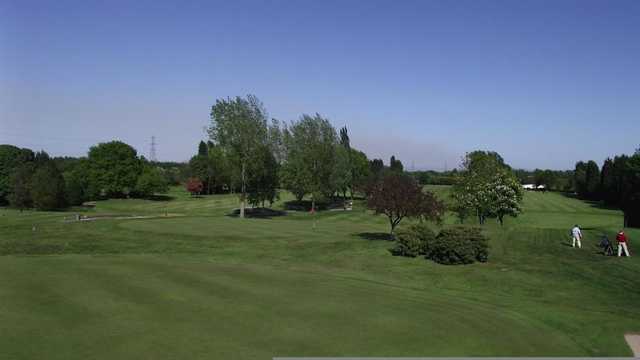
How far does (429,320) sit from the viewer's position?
53.5 feet

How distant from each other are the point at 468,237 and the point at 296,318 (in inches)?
641

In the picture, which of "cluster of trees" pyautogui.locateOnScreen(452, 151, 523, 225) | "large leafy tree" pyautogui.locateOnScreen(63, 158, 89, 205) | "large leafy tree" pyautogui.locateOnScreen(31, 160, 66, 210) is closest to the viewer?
"cluster of trees" pyautogui.locateOnScreen(452, 151, 523, 225)

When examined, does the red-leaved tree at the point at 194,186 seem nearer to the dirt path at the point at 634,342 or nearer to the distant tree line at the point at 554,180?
the distant tree line at the point at 554,180

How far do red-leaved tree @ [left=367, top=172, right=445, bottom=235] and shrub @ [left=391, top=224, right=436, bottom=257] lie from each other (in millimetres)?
3830

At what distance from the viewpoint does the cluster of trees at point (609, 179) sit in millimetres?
83500

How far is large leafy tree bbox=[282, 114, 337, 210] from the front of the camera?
85.1 m

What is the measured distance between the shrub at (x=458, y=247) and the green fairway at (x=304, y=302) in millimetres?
748

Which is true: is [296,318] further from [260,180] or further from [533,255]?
[260,180]

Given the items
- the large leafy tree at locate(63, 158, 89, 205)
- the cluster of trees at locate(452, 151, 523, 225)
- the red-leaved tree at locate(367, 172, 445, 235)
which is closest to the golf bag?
the red-leaved tree at locate(367, 172, 445, 235)

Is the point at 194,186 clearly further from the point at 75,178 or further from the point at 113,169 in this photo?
the point at 75,178

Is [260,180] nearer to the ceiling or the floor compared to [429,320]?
nearer to the ceiling

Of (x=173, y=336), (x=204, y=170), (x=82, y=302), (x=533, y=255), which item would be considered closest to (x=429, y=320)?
(x=173, y=336)

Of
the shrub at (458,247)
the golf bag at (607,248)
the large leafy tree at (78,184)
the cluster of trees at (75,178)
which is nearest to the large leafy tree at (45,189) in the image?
the cluster of trees at (75,178)

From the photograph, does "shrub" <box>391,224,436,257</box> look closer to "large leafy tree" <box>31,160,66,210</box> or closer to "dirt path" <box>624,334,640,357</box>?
"dirt path" <box>624,334,640,357</box>
